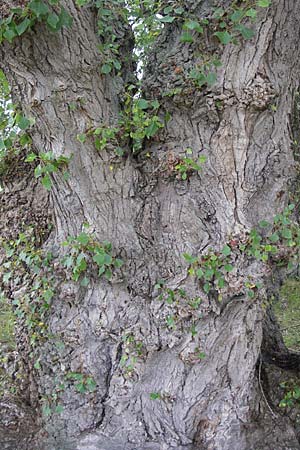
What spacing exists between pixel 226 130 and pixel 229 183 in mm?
247

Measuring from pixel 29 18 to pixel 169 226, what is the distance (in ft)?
3.64

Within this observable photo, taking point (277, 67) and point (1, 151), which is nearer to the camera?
point (277, 67)

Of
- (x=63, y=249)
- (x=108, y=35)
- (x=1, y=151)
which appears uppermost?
(x=108, y=35)

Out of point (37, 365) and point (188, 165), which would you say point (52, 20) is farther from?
point (37, 365)

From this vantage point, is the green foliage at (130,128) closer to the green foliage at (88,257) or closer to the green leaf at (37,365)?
the green foliage at (88,257)

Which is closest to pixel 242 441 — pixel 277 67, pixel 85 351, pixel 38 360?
pixel 85 351

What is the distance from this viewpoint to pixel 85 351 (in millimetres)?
2479

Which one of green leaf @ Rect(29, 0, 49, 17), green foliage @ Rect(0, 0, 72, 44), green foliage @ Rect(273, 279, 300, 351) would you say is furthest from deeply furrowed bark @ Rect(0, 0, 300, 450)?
green foliage @ Rect(273, 279, 300, 351)

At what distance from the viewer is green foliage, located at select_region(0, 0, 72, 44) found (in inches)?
73.7

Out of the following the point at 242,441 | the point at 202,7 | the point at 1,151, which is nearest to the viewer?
the point at 202,7

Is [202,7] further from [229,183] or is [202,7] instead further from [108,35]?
[229,183]

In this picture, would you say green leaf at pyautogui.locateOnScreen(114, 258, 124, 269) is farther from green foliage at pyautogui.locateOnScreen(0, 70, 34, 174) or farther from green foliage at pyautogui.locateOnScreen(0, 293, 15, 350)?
green foliage at pyautogui.locateOnScreen(0, 293, 15, 350)

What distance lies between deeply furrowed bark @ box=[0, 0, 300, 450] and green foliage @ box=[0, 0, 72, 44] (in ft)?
0.82

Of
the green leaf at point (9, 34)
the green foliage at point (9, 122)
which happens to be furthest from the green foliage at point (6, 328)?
the green leaf at point (9, 34)
